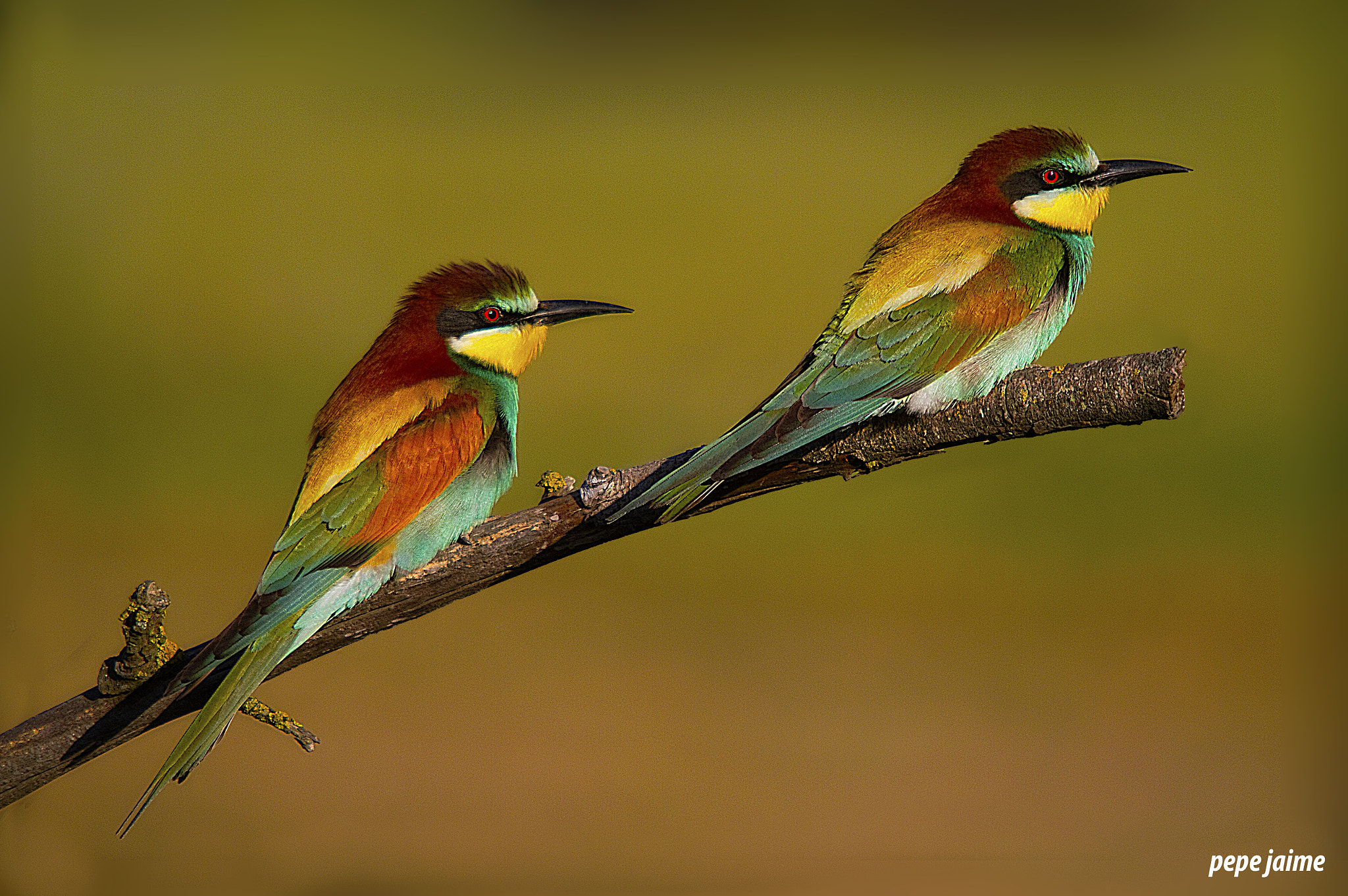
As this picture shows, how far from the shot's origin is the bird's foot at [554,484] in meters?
1.41

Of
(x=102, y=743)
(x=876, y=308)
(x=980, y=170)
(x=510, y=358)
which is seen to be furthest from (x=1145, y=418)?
(x=102, y=743)

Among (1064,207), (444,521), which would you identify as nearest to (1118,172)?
(1064,207)

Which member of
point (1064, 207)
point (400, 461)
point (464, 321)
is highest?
point (1064, 207)

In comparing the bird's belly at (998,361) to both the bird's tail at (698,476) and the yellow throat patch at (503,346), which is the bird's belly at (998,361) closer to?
the bird's tail at (698,476)

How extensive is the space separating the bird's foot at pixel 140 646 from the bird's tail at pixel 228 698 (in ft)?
0.27

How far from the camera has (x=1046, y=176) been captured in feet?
5.17

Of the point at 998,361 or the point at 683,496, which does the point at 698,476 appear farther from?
the point at 998,361

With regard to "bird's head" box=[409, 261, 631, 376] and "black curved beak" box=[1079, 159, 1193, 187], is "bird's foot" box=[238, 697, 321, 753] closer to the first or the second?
"bird's head" box=[409, 261, 631, 376]

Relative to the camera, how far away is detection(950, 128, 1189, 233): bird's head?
1571 mm

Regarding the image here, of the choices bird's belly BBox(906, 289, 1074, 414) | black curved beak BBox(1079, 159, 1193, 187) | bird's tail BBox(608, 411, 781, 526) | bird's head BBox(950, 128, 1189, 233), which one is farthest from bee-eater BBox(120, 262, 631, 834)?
black curved beak BBox(1079, 159, 1193, 187)

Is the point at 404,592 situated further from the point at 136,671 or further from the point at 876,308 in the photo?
the point at 876,308

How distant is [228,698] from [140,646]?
0.12 metres

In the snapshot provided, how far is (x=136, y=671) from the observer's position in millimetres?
1309

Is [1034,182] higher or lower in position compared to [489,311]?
higher
